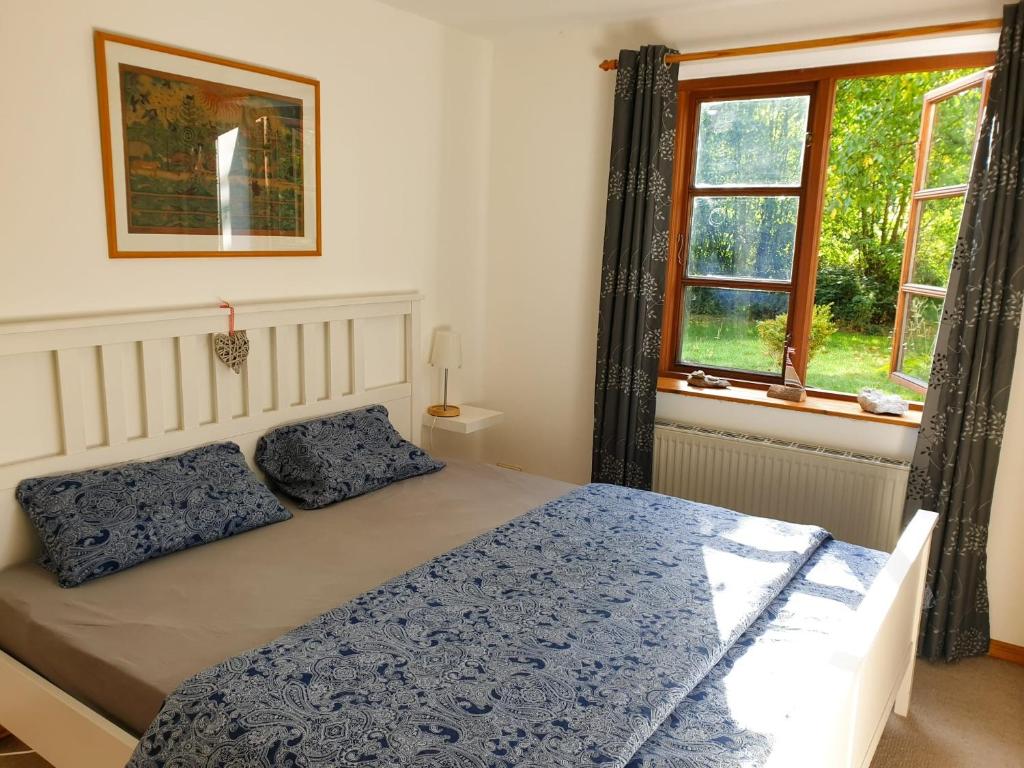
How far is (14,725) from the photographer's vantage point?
2062 millimetres

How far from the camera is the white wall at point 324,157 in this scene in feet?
7.52

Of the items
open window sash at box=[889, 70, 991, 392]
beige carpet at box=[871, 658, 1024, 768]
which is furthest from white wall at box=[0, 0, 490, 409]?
beige carpet at box=[871, 658, 1024, 768]

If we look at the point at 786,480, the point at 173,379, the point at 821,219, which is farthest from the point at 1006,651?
the point at 173,379

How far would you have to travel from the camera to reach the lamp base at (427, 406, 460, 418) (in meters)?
3.74

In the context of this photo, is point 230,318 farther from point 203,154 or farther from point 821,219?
point 821,219

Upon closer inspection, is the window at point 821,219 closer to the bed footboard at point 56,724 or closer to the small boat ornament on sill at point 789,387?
the small boat ornament on sill at point 789,387

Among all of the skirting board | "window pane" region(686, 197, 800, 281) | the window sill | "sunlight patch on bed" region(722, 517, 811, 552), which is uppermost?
"window pane" region(686, 197, 800, 281)

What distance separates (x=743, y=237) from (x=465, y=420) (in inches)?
59.5

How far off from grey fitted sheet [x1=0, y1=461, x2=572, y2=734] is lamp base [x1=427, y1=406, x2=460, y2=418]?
2.92 feet

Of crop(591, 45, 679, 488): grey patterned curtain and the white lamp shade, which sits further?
the white lamp shade

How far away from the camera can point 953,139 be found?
314 centimetres

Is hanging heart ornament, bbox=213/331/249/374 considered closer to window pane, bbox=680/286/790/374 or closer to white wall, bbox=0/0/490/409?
white wall, bbox=0/0/490/409

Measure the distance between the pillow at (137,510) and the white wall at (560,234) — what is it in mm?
1641

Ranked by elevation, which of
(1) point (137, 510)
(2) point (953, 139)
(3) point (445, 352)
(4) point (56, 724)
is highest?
(2) point (953, 139)
